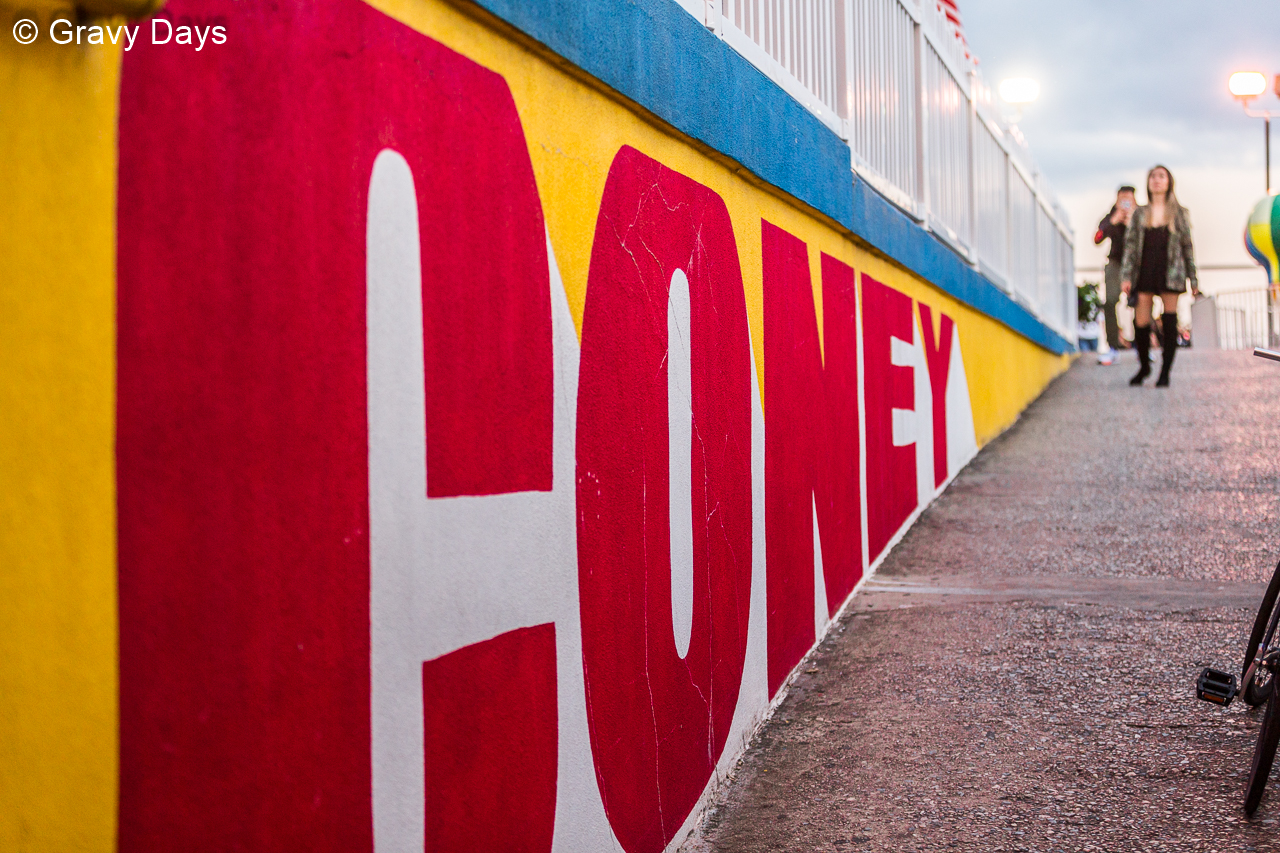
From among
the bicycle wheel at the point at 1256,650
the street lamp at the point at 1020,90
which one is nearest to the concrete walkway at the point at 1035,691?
the bicycle wheel at the point at 1256,650

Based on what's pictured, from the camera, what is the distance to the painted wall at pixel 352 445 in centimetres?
127

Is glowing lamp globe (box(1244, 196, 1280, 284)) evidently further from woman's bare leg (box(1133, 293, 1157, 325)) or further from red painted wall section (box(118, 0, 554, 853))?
red painted wall section (box(118, 0, 554, 853))

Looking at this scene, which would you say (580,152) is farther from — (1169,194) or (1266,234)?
(1266,234)

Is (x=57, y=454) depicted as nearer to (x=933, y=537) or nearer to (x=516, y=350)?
(x=516, y=350)

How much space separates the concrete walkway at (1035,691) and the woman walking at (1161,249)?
167 inches

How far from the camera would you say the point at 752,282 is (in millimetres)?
3893

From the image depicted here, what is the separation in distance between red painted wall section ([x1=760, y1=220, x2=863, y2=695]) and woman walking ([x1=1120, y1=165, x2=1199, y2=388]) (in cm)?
719

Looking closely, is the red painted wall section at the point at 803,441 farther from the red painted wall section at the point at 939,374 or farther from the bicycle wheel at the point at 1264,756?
the red painted wall section at the point at 939,374

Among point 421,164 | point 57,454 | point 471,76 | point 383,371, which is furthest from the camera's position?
point 471,76

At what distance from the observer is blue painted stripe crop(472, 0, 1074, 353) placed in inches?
96.3

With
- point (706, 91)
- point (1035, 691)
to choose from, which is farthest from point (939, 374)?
point (706, 91)

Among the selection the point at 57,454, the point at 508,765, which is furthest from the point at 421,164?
the point at 508,765

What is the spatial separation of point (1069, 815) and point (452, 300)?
2175 millimetres

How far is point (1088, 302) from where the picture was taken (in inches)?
1134
